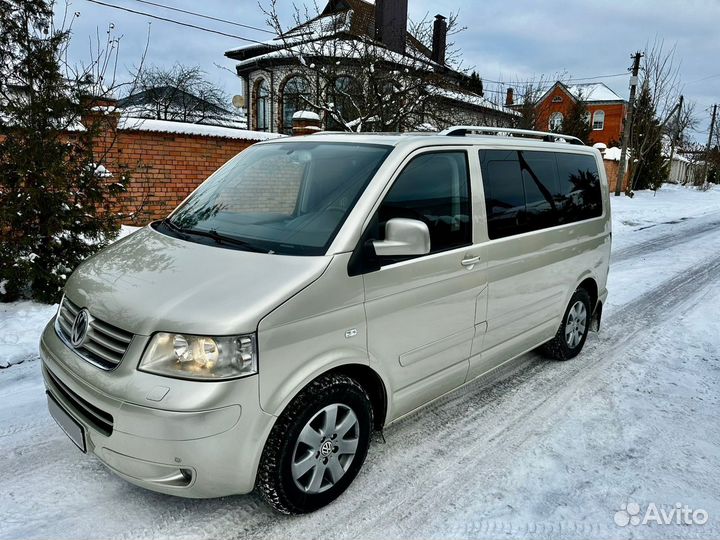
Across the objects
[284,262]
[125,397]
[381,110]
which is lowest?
[125,397]

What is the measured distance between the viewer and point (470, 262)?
10.6 ft

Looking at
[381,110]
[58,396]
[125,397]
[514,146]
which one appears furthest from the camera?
[381,110]

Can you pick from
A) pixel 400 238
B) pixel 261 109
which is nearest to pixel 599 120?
pixel 261 109

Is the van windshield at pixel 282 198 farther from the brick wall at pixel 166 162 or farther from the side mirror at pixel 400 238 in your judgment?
the brick wall at pixel 166 162

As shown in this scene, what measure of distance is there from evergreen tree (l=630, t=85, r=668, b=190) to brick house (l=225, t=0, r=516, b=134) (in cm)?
982

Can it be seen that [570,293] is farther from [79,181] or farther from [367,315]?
[79,181]

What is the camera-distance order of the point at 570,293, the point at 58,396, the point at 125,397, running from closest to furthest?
the point at 125,397, the point at 58,396, the point at 570,293

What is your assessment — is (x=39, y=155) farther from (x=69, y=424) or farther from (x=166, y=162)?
(x=166, y=162)

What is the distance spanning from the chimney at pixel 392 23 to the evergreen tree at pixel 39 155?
10793 mm

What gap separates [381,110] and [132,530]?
11.2m

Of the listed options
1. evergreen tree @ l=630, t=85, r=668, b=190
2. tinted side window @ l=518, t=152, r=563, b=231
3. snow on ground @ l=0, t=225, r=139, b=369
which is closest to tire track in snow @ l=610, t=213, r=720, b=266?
tinted side window @ l=518, t=152, r=563, b=231

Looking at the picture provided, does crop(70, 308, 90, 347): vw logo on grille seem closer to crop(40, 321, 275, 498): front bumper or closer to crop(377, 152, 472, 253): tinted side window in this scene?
crop(40, 321, 275, 498): front bumper

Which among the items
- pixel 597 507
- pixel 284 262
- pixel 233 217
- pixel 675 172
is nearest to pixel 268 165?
pixel 233 217

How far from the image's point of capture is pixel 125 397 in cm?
218
